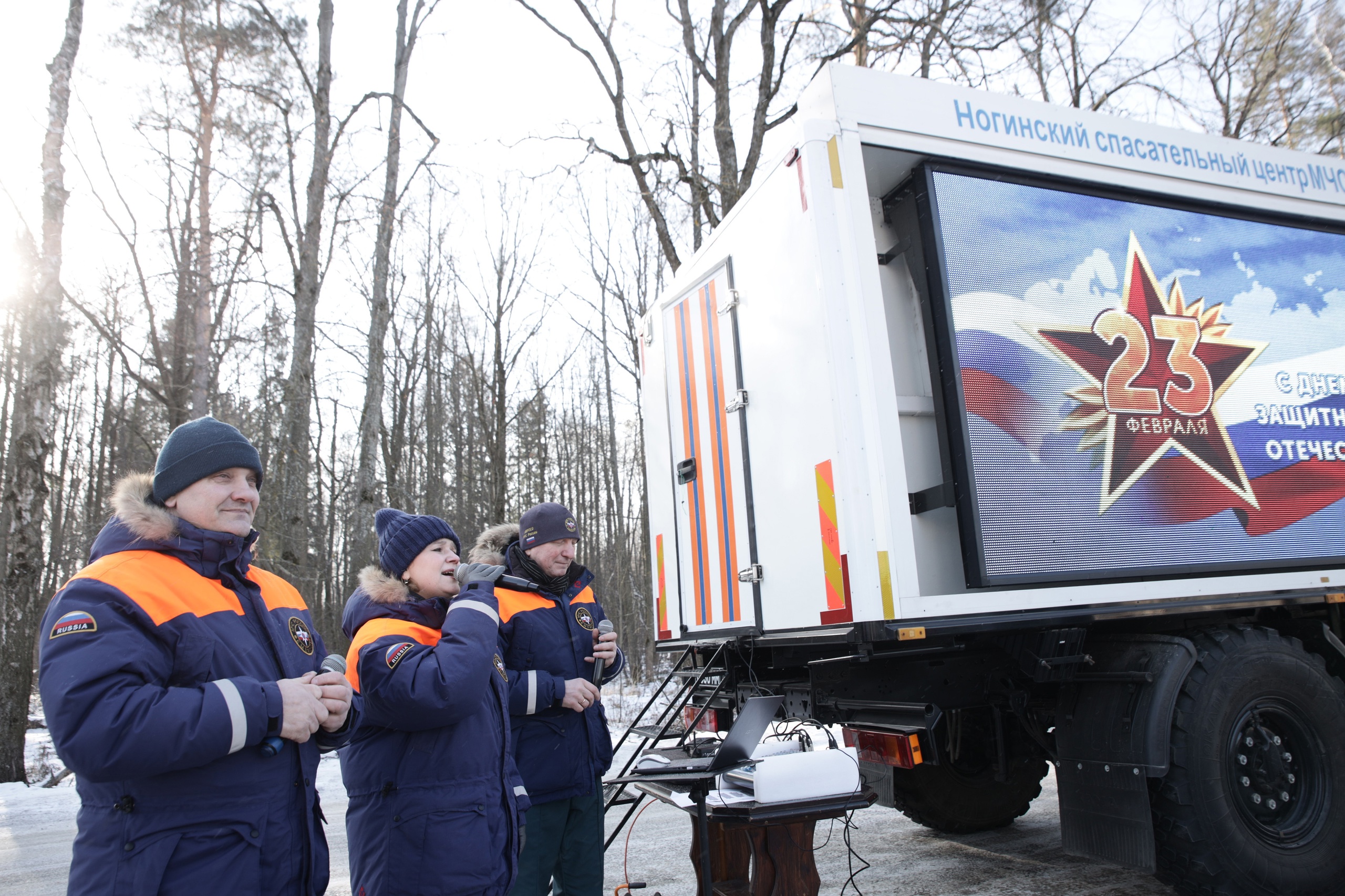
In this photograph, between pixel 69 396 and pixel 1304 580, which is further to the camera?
pixel 69 396

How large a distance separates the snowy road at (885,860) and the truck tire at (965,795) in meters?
0.12

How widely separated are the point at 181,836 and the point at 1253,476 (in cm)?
430

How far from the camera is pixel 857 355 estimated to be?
3.31 metres

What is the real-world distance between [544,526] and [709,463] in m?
1.32

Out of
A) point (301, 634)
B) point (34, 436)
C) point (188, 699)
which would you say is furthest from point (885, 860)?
point (34, 436)

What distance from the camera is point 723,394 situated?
441 centimetres

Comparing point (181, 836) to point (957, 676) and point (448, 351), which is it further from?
point (448, 351)

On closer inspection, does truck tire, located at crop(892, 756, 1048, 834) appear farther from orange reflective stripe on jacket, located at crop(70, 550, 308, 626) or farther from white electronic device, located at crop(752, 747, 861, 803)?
orange reflective stripe on jacket, located at crop(70, 550, 308, 626)

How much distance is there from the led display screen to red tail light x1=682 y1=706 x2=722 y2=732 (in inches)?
69.2

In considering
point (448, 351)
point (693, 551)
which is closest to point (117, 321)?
point (448, 351)

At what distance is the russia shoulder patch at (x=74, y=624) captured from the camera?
1.73 m

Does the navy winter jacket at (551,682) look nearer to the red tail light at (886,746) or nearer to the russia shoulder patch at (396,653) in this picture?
the russia shoulder patch at (396,653)

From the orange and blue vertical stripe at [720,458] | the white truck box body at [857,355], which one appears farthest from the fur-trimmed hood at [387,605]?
the orange and blue vertical stripe at [720,458]

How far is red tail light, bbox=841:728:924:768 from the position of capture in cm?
327
